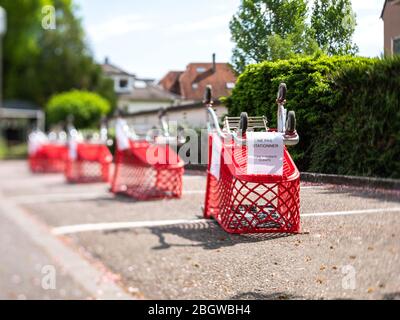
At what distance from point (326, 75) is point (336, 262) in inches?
9.7

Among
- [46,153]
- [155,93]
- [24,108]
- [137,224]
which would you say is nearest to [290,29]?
[155,93]

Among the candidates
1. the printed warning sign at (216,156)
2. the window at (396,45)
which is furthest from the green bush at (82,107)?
the window at (396,45)

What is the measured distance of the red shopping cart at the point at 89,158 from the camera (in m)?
5.89

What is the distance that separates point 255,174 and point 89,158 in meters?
6.02

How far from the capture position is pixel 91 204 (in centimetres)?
629

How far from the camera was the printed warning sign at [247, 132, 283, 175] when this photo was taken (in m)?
0.71

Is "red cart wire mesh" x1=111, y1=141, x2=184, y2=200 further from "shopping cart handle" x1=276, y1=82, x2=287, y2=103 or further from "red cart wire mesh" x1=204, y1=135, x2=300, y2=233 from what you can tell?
"shopping cart handle" x1=276, y1=82, x2=287, y2=103

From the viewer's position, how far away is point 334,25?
2.36ft

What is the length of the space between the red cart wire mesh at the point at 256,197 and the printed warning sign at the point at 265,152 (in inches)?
0.5

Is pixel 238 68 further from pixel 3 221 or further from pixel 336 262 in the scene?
pixel 3 221

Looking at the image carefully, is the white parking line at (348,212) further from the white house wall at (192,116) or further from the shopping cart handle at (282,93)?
the white house wall at (192,116)

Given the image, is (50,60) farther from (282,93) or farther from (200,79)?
(282,93)

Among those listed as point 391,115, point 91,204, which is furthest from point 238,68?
point 91,204

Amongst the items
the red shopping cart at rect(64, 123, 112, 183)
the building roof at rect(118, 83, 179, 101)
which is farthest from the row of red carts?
the red shopping cart at rect(64, 123, 112, 183)
